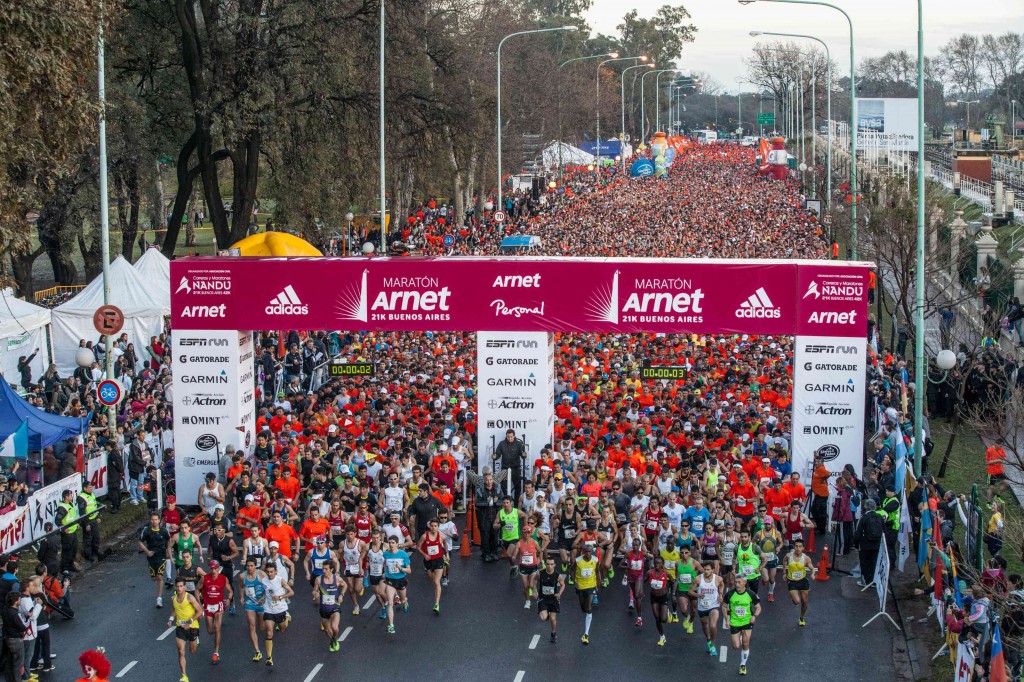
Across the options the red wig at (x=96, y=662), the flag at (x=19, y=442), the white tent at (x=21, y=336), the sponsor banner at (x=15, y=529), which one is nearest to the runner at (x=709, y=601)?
the red wig at (x=96, y=662)

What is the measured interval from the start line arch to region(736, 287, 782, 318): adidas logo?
2cm

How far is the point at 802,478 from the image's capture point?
19.9 meters

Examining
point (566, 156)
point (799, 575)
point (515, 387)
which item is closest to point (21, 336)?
point (515, 387)

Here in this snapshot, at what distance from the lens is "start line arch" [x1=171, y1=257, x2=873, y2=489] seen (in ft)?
64.5

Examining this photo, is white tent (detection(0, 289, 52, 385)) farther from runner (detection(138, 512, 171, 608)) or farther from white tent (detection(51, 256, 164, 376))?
runner (detection(138, 512, 171, 608))

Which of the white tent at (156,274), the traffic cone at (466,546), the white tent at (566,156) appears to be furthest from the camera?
the white tent at (566,156)

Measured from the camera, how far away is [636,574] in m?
15.9

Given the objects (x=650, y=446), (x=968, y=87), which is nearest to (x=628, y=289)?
(x=650, y=446)

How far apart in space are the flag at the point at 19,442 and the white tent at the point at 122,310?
10805mm

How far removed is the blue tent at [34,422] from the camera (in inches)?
786

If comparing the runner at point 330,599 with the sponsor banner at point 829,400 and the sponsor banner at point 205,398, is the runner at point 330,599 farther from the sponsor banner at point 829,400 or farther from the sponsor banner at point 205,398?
the sponsor banner at point 829,400

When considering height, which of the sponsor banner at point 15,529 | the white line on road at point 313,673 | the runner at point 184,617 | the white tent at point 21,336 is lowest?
the white line on road at point 313,673

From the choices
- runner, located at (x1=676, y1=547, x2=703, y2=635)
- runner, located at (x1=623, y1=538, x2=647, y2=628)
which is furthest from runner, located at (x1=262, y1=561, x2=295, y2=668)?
runner, located at (x1=676, y1=547, x2=703, y2=635)

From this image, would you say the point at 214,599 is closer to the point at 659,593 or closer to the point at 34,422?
the point at 659,593
